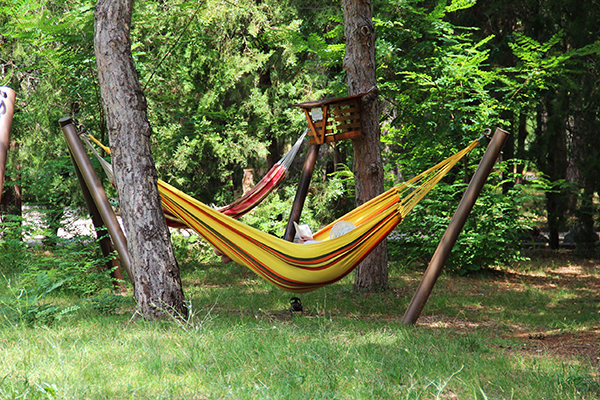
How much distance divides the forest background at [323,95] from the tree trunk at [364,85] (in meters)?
0.60

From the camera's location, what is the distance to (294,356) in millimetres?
2178

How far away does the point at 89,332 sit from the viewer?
8.38 feet

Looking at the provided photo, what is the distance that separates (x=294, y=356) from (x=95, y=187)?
213 cm

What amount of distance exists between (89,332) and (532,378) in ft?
6.96

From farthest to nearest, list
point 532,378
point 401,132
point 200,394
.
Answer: point 401,132 → point 532,378 → point 200,394

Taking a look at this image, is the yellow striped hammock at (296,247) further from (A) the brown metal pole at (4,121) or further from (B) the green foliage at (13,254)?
(B) the green foliage at (13,254)

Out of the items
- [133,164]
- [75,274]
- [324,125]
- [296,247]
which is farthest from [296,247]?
[75,274]

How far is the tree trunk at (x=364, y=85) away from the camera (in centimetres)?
414

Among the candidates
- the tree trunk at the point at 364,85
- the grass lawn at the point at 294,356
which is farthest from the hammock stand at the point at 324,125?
the grass lawn at the point at 294,356

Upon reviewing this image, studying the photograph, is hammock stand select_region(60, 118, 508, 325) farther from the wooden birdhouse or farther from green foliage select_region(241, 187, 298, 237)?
green foliage select_region(241, 187, 298, 237)

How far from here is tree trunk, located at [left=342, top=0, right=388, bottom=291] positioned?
4.14m

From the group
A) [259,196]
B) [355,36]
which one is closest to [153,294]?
[259,196]

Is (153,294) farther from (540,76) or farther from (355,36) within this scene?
(540,76)

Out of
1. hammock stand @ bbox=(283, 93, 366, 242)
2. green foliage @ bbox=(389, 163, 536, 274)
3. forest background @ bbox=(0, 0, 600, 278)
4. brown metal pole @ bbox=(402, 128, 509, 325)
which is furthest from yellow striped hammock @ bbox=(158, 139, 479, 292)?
green foliage @ bbox=(389, 163, 536, 274)
